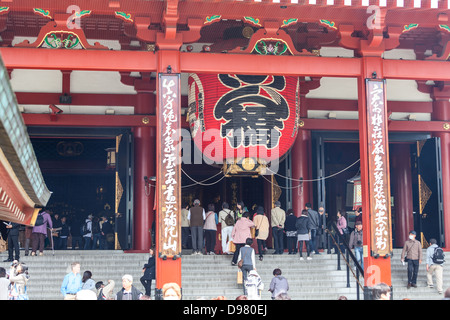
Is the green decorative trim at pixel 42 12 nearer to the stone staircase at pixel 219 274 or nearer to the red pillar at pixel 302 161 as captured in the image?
the stone staircase at pixel 219 274

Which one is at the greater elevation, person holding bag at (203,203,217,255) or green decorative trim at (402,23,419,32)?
green decorative trim at (402,23,419,32)

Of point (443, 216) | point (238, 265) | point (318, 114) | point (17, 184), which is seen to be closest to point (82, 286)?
point (238, 265)

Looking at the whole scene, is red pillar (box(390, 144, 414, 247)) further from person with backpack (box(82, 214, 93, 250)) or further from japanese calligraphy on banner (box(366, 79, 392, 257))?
person with backpack (box(82, 214, 93, 250))

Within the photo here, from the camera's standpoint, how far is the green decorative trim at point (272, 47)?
1227cm

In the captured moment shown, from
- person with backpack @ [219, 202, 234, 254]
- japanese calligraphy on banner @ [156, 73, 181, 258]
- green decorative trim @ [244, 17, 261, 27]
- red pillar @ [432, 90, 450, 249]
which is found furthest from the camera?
red pillar @ [432, 90, 450, 249]

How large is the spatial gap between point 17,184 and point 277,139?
9538 mm

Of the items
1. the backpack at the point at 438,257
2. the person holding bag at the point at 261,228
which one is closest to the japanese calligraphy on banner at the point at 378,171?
the backpack at the point at 438,257

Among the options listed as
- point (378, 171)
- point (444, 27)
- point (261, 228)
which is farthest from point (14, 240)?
point (444, 27)

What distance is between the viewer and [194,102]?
45.2 feet

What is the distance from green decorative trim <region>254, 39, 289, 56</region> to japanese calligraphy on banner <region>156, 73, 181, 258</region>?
5.45 feet

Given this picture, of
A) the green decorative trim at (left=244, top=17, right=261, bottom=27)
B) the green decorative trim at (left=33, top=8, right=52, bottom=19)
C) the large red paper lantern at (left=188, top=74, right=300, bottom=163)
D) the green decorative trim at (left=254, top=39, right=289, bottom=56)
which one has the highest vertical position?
Answer: the green decorative trim at (left=33, top=8, right=52, bottom=19)

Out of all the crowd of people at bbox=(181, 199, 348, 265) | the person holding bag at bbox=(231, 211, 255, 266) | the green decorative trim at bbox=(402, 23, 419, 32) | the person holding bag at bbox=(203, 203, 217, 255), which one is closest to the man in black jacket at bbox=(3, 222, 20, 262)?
the crowd of people at bbox=(181, 199, 348, 265)

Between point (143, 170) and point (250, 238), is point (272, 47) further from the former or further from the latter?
point (143, 170)

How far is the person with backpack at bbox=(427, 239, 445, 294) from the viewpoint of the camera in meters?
13.0
